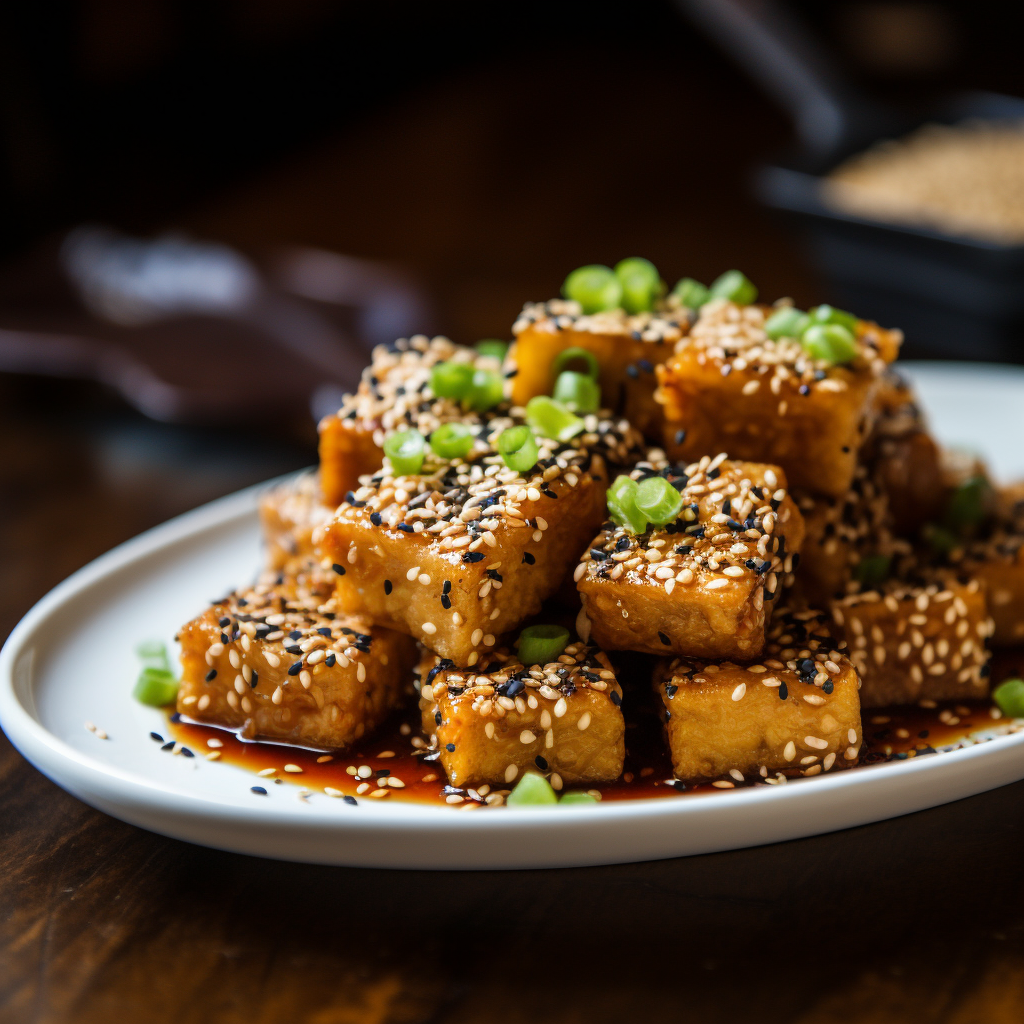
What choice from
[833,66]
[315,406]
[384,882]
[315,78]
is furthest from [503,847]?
[315,78]

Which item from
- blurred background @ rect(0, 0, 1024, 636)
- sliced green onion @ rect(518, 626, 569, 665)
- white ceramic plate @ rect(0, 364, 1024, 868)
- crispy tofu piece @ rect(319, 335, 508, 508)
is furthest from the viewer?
blurred background @ rect(0, 0, 1024, 636)

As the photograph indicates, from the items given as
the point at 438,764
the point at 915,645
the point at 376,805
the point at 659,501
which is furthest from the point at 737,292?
the point at 376,805

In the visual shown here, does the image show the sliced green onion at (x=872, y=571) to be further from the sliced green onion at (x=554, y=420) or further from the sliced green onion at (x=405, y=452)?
the sliced green onion at (x=405, y=452)

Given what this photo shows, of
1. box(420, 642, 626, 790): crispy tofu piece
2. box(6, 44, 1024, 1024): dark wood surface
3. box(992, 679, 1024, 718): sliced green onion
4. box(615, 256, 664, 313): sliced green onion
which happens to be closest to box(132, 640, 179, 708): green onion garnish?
box(6, 44, 1024, 1024): dark wood surface

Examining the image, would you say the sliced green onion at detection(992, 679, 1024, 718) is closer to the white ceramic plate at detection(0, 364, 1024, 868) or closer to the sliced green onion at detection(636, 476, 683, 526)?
the white ceramic plate at detection(0, 364, 1024, 868)

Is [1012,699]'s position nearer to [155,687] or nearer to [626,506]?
[626,506]

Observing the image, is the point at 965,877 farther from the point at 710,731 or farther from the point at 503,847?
the point at 503,847
